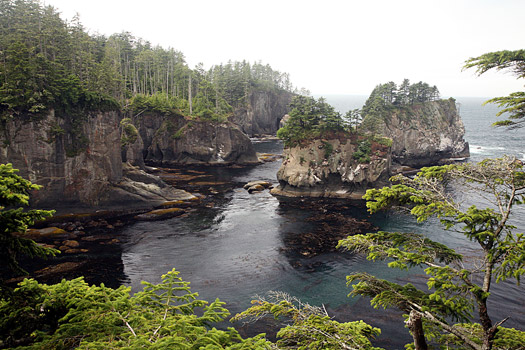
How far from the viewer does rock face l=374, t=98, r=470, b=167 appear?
7888 cm

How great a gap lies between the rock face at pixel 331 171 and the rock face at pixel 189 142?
2603cm

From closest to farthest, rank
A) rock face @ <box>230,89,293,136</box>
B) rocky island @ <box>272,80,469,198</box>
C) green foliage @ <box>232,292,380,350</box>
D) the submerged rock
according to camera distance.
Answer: green foliage @ <box>232,292,380,350</box> → the submerged rock → rocky island @ <box>272,80,469,198</box> → rock face @ <box>230,89,293,136</box>

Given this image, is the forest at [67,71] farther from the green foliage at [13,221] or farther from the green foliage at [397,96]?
the green foliage at [397,96]

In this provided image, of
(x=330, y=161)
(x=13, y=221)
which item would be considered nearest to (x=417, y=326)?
(x=13, y=221)

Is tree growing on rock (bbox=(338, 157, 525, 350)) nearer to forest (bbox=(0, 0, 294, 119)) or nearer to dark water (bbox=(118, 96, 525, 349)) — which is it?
dark water (bbox=(118, 96, 525, 349))

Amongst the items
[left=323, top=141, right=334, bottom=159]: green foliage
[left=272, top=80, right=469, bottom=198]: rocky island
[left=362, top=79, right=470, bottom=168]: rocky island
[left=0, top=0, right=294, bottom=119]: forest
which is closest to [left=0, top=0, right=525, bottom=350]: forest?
[left=0, top=0, right=294, bottom=119]: forest

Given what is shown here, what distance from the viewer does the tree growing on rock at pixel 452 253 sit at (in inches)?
308

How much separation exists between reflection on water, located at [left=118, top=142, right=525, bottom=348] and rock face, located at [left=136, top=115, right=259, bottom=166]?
31719 mm

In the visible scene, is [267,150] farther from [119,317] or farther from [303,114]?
[119,317]

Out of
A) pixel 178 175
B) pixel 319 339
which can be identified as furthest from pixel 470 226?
pixel 178 175

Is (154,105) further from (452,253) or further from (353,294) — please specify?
(452,253)

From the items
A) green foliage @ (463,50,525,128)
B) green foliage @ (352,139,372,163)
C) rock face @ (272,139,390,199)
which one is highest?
green foliage @ (463,50,525,128)

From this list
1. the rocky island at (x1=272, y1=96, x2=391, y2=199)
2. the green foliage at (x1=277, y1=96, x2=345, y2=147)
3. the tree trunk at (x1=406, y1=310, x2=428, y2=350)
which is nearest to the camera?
the tree trunk at (x1=406, y1=310, x2=428, y2=350)

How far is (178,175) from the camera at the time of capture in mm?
64688
